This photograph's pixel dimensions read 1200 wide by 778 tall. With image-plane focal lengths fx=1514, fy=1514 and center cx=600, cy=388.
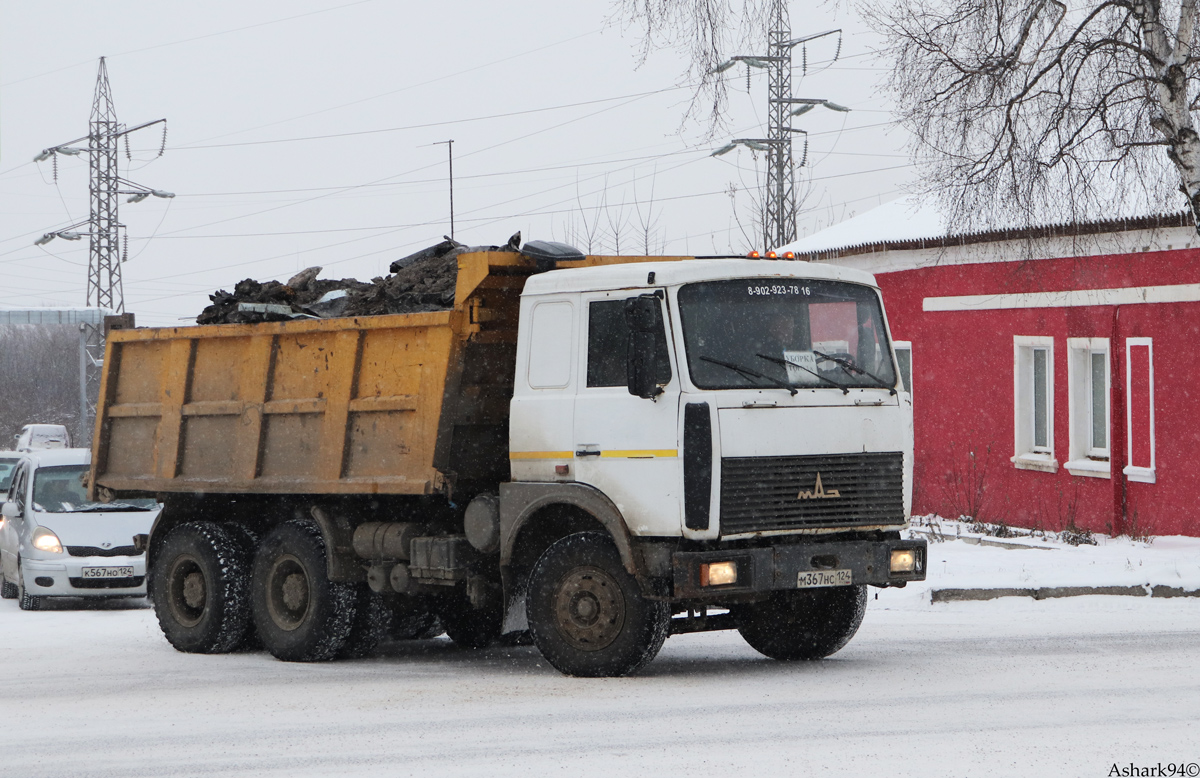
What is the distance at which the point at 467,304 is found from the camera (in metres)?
9.70

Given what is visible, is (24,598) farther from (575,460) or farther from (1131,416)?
(1131,416)

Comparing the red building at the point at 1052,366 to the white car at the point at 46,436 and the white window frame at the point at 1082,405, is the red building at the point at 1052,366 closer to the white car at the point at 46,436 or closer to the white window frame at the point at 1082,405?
the white window frame at the point at 1082,405

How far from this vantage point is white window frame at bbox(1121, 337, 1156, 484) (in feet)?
56.7

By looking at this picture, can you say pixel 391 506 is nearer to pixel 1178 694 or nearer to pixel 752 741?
pixel 752 741

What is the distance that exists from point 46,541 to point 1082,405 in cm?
1217

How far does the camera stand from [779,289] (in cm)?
930

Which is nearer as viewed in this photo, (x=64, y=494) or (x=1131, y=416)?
(x=64, y=494)

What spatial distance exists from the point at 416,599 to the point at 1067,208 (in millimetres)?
7969

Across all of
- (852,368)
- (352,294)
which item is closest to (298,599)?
(352,294)

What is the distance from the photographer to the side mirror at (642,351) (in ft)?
28.8

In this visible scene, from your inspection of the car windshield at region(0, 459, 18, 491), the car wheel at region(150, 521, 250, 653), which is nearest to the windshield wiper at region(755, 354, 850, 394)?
the car wheel at region(150, 521, 250, 653)

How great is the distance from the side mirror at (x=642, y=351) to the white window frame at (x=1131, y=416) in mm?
10380

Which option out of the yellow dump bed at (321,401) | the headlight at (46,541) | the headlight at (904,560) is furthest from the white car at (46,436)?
the headlight at (904,560)

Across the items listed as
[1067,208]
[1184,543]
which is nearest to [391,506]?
[1067,208]
